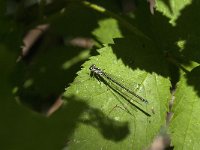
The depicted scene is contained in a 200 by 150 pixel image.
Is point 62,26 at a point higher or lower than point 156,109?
lower

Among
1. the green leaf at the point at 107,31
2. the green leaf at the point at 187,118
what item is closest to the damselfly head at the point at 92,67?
the green leaf at the point at 187,118

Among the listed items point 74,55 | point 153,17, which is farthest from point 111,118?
point 74,55

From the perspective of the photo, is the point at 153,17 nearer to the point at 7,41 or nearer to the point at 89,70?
the point at 89,70

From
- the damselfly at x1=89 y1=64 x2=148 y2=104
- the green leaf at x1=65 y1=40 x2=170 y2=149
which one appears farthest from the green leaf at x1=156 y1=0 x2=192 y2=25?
the damselfly at x1=89 y1=64 x2=148 y2=104

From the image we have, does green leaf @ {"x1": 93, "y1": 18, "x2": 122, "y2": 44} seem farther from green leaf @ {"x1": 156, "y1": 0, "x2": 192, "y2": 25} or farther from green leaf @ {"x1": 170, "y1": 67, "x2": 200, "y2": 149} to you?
green leaf @ {"x1": 170, "y1": 67, "x2": 200, "y2": 149}

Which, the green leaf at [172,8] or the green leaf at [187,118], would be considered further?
the green leaf at [172,8]

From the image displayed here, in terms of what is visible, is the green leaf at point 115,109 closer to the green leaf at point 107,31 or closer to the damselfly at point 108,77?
the damselfly at point 108,77
